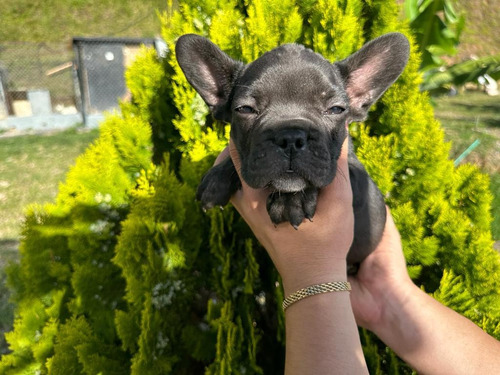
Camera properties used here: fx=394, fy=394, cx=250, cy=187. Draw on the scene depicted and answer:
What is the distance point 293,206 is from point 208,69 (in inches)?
46.5

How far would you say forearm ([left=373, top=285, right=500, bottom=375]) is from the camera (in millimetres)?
2127

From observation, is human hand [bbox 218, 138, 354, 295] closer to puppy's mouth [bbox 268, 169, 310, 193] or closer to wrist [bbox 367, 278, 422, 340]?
puppy's mouth [bbox 268, 169, 310, 193]

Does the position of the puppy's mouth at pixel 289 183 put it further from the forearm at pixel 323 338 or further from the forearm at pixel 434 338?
the forearm at pixel 434 338

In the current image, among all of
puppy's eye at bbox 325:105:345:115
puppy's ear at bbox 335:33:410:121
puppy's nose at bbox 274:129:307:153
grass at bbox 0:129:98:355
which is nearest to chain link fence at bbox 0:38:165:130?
grass at bbox 0:129:98:355

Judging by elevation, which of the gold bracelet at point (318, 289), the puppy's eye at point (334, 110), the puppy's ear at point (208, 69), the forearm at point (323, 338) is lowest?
the forearm at point (323, 338)

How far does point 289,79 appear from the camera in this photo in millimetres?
2379

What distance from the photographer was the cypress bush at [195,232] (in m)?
2.34

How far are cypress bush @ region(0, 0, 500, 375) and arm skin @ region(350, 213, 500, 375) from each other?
155mm

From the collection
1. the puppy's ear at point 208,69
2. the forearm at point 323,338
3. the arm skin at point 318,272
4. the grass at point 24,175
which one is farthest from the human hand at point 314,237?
the grass at point 24,175

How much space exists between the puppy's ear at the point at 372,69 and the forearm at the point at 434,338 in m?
1.27

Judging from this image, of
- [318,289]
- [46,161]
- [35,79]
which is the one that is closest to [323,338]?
[318,289]

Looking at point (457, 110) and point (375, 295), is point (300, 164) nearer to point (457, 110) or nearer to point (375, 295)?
point (375, 295)

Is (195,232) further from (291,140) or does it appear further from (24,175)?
(24,175)

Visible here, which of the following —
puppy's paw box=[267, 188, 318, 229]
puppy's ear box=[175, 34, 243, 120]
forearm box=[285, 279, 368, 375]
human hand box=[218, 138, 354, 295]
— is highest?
puppy's ear box=[175, 34, 243, 120]
